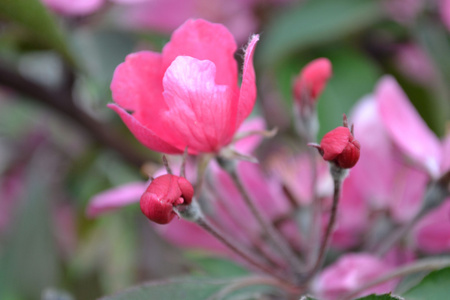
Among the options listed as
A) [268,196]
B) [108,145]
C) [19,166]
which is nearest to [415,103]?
[268,196]

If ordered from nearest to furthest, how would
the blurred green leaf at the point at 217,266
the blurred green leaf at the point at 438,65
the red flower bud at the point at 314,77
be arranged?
the red flower bud at the point at 314,77, the blurred green leaf at the point at 217,266, the blurred green leaf at the point at 438,65

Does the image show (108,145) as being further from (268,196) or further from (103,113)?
(268,196)

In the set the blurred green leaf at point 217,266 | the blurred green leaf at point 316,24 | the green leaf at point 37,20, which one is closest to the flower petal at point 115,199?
the blurred green leaf at point 217,266

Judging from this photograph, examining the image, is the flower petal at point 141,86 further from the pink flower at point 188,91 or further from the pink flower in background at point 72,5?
the pink flower in background at point 72,5

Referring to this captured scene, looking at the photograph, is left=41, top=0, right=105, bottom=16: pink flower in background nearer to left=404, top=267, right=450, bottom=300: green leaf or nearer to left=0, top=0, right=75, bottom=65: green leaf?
left=0, top=0, right=75, bottom=65: green leaf

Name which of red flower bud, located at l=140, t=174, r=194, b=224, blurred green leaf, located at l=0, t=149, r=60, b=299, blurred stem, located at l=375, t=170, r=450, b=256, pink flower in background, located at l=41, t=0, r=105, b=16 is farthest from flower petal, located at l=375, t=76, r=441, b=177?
blurred green leaf, located at l=0, t=149, r=60, b=299

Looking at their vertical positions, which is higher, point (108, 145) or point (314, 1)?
point (314, 1)
